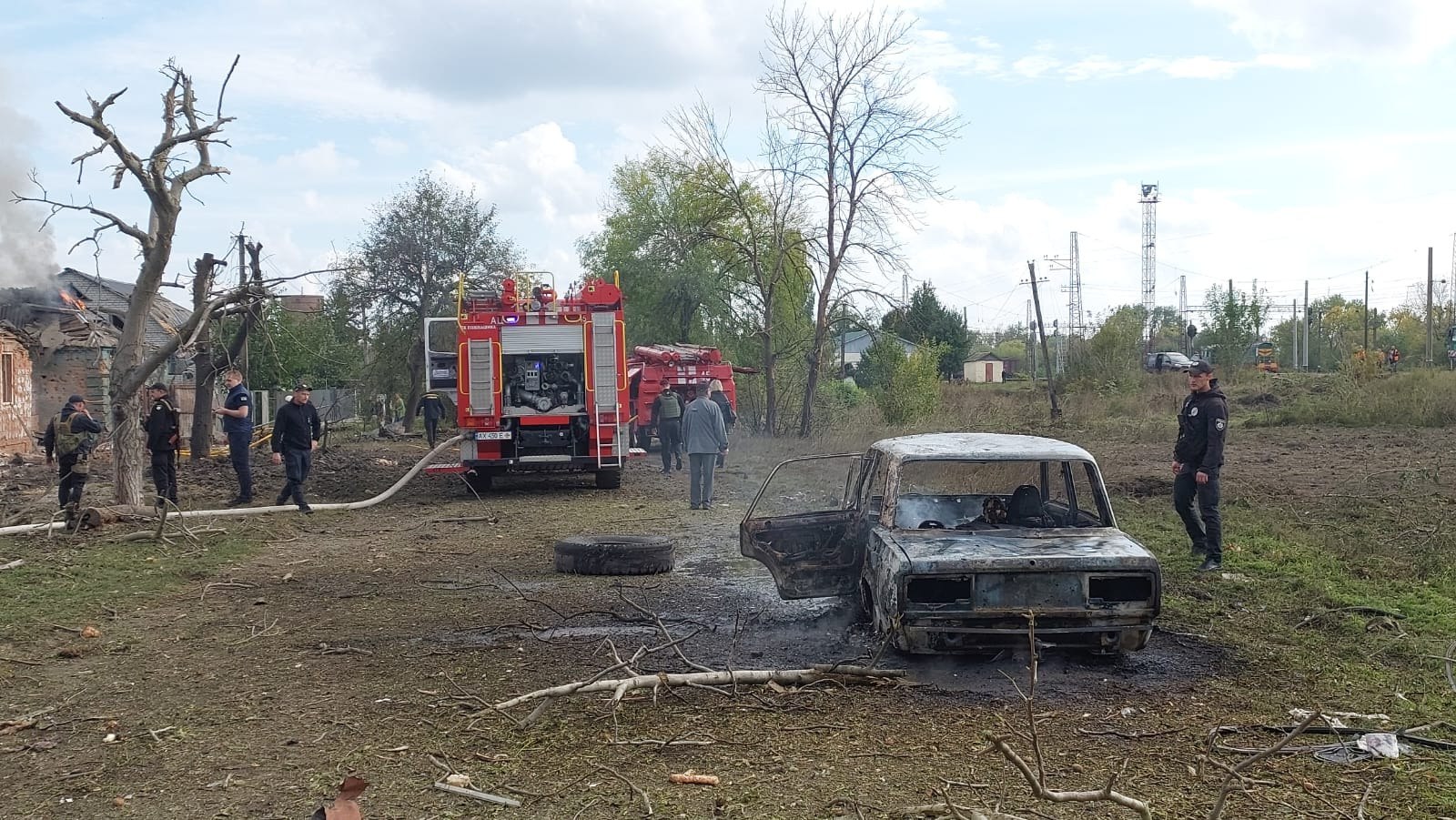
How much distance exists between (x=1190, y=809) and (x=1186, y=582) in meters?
5.10

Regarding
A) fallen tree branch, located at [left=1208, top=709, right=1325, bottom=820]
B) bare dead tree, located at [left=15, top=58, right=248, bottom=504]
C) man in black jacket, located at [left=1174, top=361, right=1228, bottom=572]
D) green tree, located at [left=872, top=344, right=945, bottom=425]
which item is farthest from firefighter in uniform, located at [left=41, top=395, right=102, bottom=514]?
green tree, located at [left=872, top=344, right=945, bottom=425]

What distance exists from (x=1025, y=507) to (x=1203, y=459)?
2.96 metres

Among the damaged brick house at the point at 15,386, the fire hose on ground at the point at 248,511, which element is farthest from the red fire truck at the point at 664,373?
the damaged brick house at the point at 15,386

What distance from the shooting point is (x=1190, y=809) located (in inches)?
176

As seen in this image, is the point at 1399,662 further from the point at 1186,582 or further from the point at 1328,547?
the point at 1328,547

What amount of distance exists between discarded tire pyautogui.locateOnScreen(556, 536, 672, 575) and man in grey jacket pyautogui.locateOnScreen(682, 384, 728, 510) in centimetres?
438

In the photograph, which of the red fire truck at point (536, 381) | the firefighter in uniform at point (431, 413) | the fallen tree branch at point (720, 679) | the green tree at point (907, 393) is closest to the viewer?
the fallen tree branch at point (720, 679)

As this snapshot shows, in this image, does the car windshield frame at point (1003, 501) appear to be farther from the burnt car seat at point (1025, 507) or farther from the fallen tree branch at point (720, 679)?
the fallen tree branch at point (720, 679)

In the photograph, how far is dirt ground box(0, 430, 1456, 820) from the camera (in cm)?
470

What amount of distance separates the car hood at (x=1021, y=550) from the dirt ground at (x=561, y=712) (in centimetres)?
63

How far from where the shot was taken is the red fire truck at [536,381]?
16.3 m

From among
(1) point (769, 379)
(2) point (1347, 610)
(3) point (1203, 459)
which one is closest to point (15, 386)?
(1) point (769, 379)

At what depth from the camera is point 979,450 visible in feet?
24.1

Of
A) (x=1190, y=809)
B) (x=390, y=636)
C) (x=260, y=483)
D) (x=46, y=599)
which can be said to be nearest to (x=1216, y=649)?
(x=1190, y=809)
